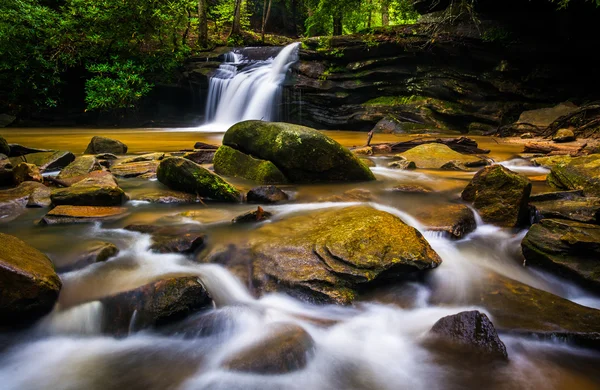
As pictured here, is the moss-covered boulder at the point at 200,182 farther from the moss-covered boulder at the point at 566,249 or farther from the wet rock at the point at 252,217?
the moss-covered boulder at the point at 566,249

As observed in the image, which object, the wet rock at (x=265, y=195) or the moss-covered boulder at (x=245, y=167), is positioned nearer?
the wet rock at (x=265, y=195)

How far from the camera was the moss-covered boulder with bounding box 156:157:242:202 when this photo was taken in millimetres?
4727

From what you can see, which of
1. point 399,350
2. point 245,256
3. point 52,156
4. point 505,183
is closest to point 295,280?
point 245,256

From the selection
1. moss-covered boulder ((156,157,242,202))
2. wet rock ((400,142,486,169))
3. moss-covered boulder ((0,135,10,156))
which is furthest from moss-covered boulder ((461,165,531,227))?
moss-covered boulder ((0,135,10,156))

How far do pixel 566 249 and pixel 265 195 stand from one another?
321 centimetres

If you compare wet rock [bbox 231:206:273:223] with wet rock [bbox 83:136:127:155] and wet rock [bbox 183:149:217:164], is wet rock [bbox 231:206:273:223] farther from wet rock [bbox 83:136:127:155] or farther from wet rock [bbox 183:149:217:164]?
wet rock [bbox 83:136:127:155]

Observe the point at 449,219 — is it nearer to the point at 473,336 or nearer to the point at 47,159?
the point at 473,336

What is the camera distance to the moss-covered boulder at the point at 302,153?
5521mm

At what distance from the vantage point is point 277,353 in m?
2.27

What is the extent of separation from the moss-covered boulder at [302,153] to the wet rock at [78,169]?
8.06 feet

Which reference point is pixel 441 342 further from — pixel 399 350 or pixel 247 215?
pixel 247 215

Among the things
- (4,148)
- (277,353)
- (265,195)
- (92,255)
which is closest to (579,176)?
(265,195)

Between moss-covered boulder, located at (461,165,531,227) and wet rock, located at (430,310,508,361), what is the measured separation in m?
2.05

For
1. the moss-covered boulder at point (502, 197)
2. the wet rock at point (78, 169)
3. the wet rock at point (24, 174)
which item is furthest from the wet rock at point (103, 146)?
the moss-covered boulder at point (502, 197)
